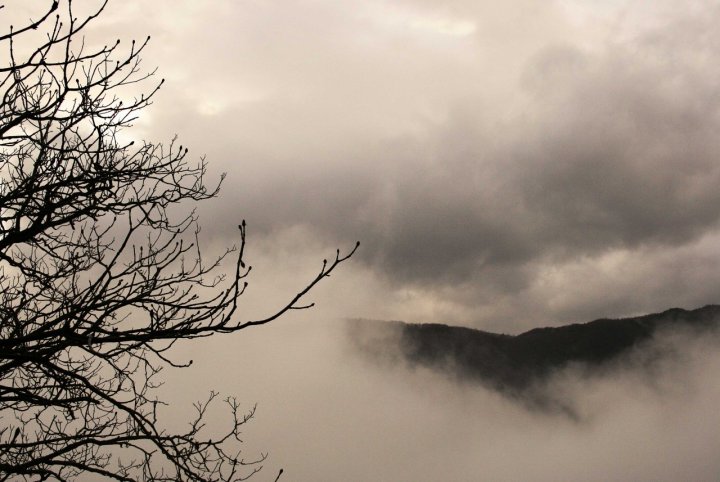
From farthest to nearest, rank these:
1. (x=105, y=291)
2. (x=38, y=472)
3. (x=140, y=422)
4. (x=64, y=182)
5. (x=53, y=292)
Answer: (x=53, y=292), (x=64, y=182), (x=105, y=291), (x=38, y=472), (x=140, y=422)

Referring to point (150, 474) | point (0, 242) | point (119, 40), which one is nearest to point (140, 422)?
point (150, 474)

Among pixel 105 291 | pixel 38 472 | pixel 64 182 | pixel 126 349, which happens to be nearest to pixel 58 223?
pixel 64 182

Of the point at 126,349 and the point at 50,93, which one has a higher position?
the point at 50,93

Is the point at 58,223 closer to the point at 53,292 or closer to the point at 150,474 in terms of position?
the point at 53,292

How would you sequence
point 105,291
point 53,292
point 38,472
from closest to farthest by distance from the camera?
point 38,472 < point 105,291 < point 53,292

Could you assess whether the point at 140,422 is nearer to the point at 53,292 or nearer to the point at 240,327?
the point at 240,327

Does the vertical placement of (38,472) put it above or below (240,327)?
below

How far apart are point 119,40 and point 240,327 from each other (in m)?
3.04

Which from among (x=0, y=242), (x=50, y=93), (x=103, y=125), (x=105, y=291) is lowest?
(x=105, y=291)

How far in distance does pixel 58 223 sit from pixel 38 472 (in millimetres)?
1925

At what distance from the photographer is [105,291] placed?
5645mm

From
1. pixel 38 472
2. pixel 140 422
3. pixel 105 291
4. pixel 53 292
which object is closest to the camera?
Answer: pixel 140 422

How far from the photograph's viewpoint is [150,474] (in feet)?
20.2

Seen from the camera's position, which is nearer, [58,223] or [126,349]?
[126,349]
